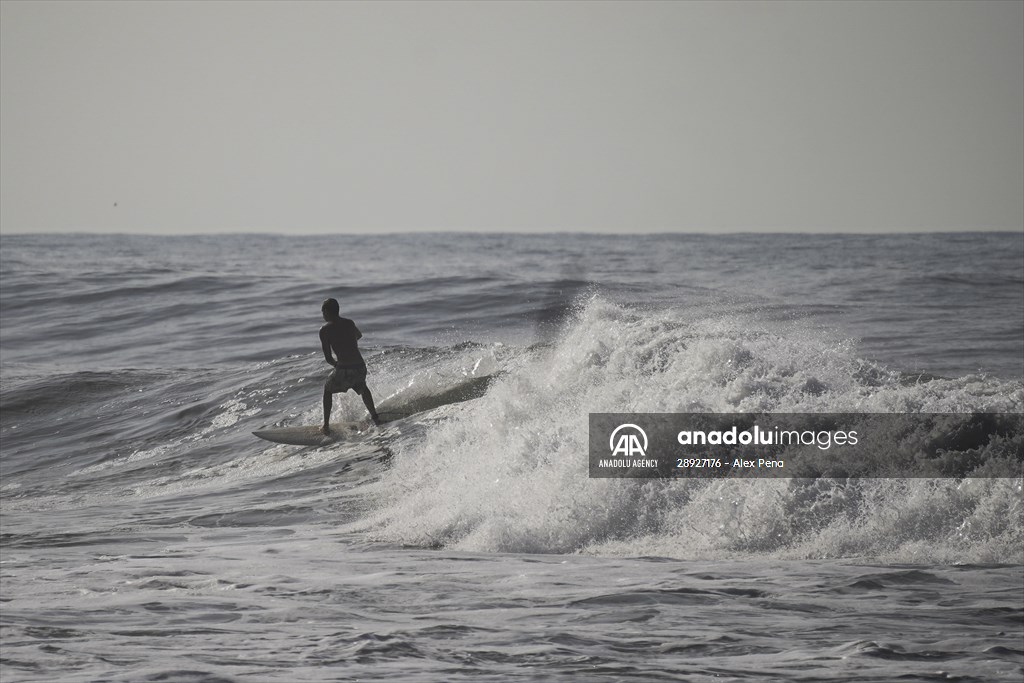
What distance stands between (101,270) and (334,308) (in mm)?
26495

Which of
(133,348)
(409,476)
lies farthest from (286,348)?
(409,476)

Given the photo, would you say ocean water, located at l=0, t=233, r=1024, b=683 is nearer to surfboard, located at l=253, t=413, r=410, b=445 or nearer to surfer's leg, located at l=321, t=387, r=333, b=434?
surfboard, located at l=253, t=413, r=410, b=445

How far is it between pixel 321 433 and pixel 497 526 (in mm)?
5162

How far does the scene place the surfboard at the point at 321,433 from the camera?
12.8 m

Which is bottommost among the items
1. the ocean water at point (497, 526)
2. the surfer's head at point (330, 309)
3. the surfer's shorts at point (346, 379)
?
the ocean water at point (497, 526)

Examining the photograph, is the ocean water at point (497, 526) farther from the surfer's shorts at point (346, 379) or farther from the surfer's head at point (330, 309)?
the surfer's head at point (330, 309)

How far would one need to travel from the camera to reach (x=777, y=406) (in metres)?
9.97

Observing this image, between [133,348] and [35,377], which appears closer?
[35,377]

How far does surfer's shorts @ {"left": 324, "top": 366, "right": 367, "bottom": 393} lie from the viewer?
12516 millimetres

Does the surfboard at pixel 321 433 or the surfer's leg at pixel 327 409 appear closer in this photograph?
the surfer's leg at pixel 327 409

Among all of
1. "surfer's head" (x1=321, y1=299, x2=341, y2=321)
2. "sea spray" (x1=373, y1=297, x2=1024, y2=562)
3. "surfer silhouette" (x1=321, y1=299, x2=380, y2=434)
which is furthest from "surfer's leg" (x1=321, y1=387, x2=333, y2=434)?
"sea spray" (x1=373, y1=297, x2=1024, y2=562)

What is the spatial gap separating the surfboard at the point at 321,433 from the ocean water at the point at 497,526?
339 mm

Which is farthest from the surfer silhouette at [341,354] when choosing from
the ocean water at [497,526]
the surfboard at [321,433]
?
the ocean water at [497,526]

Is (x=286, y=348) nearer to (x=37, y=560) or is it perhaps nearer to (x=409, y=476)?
(x=409, y=476)
